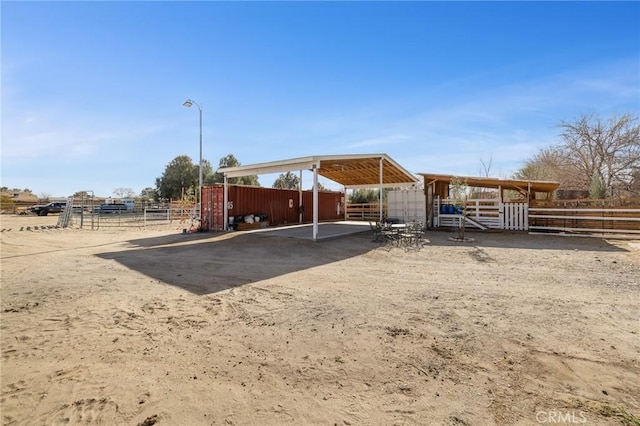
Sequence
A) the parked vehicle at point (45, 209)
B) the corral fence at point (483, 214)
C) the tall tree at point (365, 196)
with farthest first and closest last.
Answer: the parked vehicle at point (45, 209) → the tall tree at point (365, 196) → the corral fence at point (483, 214)

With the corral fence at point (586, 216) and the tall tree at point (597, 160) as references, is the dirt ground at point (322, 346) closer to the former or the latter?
the corral fence at point (586, 216)

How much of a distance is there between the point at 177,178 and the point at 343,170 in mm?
29979

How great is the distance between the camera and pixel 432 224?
17531 mm

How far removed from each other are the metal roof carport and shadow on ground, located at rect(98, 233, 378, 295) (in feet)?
5.53

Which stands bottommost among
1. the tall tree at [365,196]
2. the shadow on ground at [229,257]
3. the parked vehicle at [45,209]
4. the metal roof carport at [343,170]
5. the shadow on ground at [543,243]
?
the shadow on ground at [229,257]

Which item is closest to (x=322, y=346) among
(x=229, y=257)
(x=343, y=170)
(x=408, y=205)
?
(x=229, y=257)

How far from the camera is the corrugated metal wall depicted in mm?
15555

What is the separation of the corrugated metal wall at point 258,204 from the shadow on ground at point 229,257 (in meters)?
3.05

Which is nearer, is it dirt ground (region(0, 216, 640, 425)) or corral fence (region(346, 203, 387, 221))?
dirt ground (region(0, 216, 640, 425))

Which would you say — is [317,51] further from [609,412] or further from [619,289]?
[609,412]

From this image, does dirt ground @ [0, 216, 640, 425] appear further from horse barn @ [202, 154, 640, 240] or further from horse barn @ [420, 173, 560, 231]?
horse barn @ [420, 173, 560, 231]

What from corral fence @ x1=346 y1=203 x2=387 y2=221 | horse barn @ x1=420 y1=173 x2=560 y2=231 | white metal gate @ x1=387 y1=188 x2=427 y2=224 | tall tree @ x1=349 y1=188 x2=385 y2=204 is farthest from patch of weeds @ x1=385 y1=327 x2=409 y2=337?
tall tree @ x1=349 y1=188 x2=385 y2=204

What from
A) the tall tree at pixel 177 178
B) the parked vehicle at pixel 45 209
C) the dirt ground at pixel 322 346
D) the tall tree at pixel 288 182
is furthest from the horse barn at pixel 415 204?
the parked vehicle at pixel 45 209

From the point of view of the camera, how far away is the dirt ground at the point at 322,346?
2.32m
